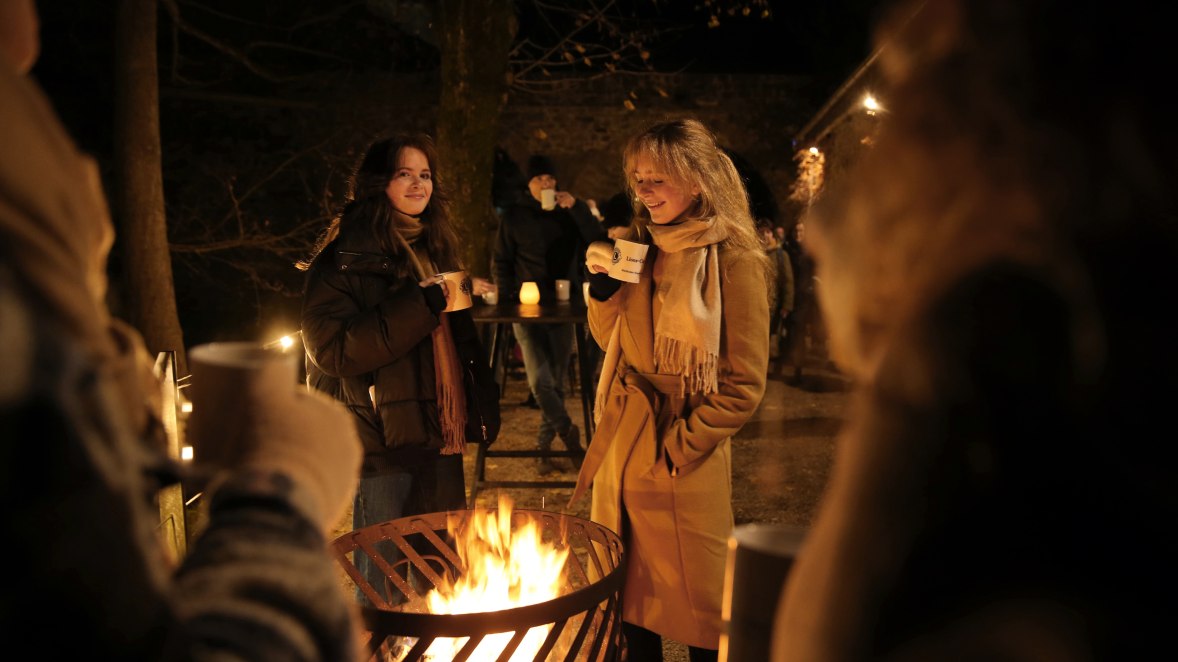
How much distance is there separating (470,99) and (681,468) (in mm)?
4743

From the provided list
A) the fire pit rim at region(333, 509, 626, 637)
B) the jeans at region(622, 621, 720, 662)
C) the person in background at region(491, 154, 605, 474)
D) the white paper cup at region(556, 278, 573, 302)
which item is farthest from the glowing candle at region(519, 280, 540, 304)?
the fire pit rim at region(333, 509, 626, 637)

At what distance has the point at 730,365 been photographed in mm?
2787

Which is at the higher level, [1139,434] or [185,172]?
[185,172]

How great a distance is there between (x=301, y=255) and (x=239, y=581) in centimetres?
1189

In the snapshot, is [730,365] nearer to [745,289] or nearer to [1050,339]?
[745,289]

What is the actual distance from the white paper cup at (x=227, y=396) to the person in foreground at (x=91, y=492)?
8 centimetres

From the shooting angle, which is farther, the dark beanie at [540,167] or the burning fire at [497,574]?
the dark beanie at [540,167]

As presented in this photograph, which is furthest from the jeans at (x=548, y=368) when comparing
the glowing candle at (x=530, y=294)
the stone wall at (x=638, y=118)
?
the stone wall at (x=638, y=118)

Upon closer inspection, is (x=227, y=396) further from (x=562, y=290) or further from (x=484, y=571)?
(x=562, y=290)

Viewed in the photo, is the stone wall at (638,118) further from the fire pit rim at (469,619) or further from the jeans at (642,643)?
the fire pit rim at (469,619)

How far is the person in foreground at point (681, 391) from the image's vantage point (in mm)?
2713

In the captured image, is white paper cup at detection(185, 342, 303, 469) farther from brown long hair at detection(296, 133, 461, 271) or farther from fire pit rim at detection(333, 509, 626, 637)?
brown long hair at detection(296, 133, 461, 271)

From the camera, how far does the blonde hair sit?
2785mm

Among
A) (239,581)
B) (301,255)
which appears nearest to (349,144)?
(301,255)
